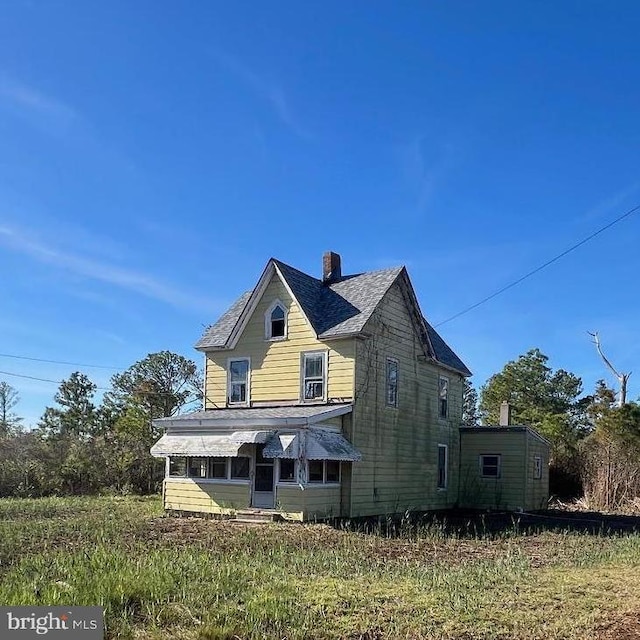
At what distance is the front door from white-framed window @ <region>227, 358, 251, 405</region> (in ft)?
10.1

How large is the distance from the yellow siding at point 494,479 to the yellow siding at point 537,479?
401 millimetres

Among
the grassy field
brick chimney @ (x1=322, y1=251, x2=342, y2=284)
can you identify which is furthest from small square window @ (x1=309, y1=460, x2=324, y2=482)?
brick chimney @ (x1=322, y1=251, x2=342, y2=284)

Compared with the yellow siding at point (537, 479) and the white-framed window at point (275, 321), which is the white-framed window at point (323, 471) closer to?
the white-framed window at point (275, 321)

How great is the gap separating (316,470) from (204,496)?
3936 mm

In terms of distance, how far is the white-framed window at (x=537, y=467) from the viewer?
29609 mm

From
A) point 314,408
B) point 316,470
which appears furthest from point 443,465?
point 316,470

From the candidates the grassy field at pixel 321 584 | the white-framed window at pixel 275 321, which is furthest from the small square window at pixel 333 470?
the grassy field at pixel 321 584

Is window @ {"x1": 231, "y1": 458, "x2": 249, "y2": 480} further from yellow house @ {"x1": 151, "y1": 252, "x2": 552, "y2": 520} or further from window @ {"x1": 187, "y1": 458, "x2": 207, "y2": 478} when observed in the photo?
window @ {"x1": 187, "y1": 458, "x2": 207, "y2": 478}

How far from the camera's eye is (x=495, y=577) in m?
10.6

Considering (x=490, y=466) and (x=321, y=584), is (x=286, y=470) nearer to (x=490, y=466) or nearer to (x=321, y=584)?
(x=490, y=466)

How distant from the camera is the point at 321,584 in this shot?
9.55 meters

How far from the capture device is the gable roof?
2294 centimetres

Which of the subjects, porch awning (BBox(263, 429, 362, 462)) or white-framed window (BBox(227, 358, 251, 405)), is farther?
white-framed window (BBox(227, 358, 251, 405))

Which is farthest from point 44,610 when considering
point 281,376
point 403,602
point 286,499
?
point 281,376
